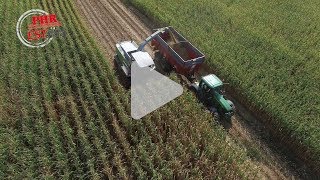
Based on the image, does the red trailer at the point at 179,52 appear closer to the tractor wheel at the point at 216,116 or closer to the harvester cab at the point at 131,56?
the harvester cab at the point at 131,56

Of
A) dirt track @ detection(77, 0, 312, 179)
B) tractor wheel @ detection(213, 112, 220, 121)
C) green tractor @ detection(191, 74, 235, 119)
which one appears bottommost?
dirt track @ detection(77, 0, 312, 179)

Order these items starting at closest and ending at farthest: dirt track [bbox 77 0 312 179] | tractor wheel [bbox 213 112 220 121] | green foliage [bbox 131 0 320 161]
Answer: dirt track [bbox 77 0 312 179]
tractor wheel [bbox 213 112 220 121]
green foliage [bbox 131 0 320 161]

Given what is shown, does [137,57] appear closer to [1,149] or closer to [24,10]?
[1,149]

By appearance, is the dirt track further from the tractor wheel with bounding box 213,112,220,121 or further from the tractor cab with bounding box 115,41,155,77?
the tractor cab with bounding box 115,41,155,77

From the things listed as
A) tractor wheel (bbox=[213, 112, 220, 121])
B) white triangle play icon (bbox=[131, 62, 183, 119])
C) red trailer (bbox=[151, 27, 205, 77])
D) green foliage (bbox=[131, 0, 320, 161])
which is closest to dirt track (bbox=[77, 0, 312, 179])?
tractor wheel (bbox=[213, 112, 220, 121])

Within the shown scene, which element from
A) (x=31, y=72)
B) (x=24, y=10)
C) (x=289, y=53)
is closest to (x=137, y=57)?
(x=31, y=72)

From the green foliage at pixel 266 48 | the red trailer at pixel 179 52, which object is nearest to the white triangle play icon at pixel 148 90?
the red trailer at pixel 179 52
